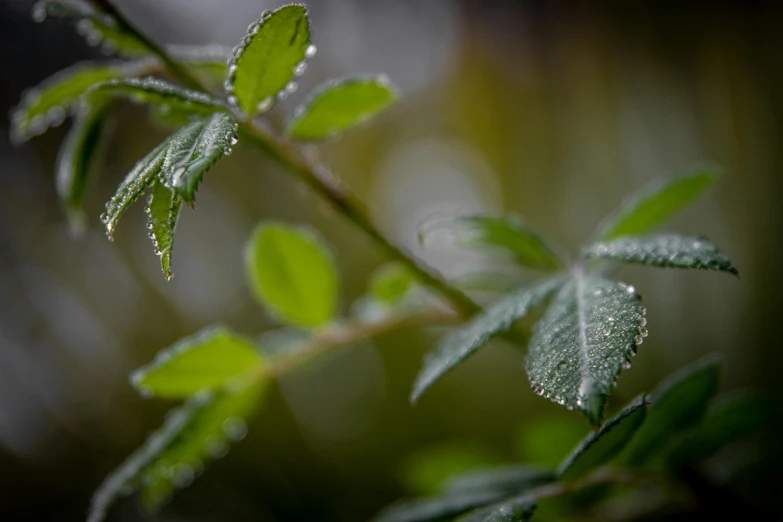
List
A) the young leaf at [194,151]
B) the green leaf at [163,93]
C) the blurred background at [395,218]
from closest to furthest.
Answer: the young leaf at [194,151] < the green leaf at [163,93] < the blurred background at [395,218]

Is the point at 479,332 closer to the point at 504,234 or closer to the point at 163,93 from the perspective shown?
the point at 504,234

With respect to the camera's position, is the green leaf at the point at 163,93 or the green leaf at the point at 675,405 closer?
the green leaf at the point at 163,93

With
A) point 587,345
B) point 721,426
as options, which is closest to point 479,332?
point 587,345

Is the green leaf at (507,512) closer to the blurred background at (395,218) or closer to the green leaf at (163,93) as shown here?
the green leaf at (163,93)

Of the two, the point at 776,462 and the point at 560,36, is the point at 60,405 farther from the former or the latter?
the point at 560,36

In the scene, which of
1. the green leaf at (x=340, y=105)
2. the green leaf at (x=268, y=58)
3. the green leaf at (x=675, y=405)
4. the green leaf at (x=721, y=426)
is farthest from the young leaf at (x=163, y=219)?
the green leaf at (x=721, y=426)

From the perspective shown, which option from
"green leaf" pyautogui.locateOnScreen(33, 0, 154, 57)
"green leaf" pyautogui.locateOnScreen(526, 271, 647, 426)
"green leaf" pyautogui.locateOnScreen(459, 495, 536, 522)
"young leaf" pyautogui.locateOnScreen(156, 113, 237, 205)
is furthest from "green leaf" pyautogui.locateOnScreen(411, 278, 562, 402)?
"green leaf" pyautogui.locateOnScreen(33, 0, 154, 57)
